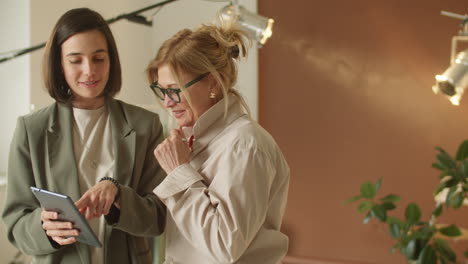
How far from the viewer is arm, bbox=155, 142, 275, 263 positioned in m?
1.19

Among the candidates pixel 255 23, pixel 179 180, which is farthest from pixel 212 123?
pixel 255 23

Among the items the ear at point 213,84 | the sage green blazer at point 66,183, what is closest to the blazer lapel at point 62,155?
the sage green blazer at point 66,183

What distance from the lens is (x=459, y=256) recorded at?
3145 millimetres

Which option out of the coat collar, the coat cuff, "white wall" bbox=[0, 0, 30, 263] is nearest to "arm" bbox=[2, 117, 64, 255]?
the coat cuff

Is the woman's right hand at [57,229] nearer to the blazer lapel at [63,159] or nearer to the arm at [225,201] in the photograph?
the blazer lapel at [63,159]

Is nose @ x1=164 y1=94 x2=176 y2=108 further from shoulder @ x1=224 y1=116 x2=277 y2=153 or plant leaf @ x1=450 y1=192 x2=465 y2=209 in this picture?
plant leaf @ x1=450 y1=192 x2=465 y2=209

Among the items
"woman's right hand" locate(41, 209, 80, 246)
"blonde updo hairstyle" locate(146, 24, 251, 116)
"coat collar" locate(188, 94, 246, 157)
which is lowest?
"woman's right hand" locate(41, 209, 80, 246)

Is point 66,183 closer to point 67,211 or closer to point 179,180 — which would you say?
point 67,211

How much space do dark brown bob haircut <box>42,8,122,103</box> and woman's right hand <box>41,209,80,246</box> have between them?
36 cm

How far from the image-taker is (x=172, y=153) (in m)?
1.30

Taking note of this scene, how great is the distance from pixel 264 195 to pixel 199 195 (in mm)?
156

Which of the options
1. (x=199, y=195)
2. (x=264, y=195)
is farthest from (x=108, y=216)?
(x=264, y=195)

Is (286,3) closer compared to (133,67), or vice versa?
(286,3)

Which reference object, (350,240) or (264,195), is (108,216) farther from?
(350,240)
